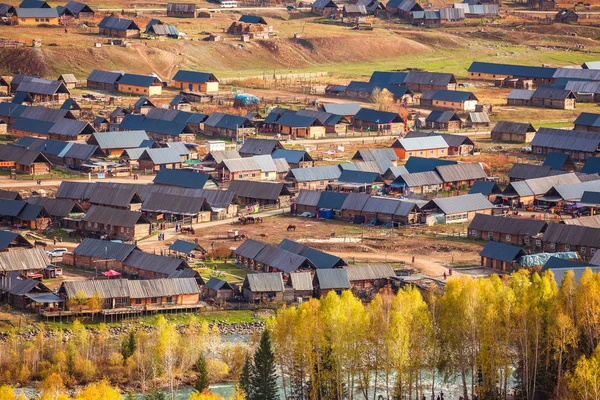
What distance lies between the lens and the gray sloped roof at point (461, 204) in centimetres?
8594

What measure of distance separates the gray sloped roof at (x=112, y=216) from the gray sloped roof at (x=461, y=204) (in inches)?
761

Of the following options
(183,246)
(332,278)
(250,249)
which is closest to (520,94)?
(250,249)

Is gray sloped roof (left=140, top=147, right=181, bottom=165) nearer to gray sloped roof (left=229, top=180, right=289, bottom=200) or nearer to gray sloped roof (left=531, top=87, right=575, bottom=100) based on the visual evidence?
gray sloped roof (left=229, top=180, right=289, bottom=200)

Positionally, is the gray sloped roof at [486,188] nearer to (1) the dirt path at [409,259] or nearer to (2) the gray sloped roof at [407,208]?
(2) the gray sloped roof at [407,208]

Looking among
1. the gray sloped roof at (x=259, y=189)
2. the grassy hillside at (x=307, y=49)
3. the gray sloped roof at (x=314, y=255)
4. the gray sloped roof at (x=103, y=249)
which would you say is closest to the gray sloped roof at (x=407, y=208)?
the gray sloped roof at (x=259, y=189)

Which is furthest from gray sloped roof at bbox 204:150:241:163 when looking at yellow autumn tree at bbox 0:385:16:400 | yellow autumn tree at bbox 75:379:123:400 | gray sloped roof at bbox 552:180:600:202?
yellow autumn tree at bbox 0:385:16:400

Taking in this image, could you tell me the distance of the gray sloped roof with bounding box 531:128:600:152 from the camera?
106500 mm

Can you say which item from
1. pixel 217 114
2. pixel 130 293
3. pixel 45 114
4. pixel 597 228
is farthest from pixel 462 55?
pixel 130 293

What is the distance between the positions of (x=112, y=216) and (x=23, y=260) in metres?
11.2

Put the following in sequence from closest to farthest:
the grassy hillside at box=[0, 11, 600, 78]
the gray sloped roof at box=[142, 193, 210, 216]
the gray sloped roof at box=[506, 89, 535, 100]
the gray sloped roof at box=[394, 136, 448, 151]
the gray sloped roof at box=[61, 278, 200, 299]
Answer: the gray sloped roof at box=[61, 278, 200, 299], the gray sloped roof at box=[142, 193, 210, 216], the gray sloped roof at box=[394, 136, 448, 151], the gray sloped roof at box=[506, 89, 535, 100], the grassy hillside at box=[0, 11, 600, 78]

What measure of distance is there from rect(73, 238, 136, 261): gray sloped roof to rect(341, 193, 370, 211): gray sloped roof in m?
18.9

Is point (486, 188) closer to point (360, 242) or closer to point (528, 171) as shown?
point (528, 171)

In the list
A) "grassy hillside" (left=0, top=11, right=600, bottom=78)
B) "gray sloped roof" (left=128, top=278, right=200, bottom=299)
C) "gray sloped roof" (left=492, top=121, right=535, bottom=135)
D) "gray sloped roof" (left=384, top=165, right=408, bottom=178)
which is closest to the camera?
"gray sloped roof" (left=128, top=278, right=200, bottom=299)

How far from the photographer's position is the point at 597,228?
76062 mm
